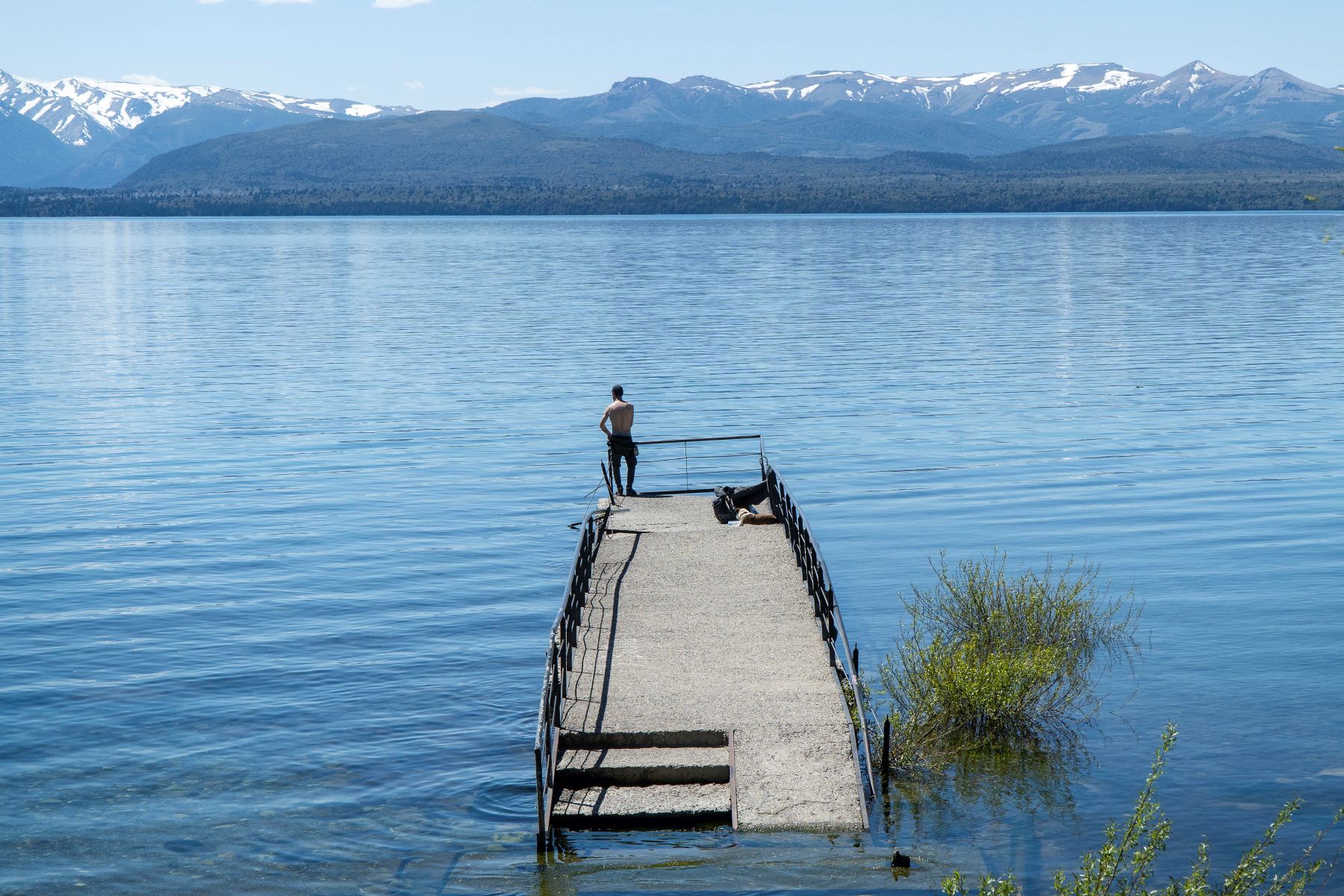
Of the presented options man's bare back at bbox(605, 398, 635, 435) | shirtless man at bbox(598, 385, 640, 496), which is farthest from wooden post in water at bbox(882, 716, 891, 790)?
man's bare back at bbox(605, 398, 635, 435)

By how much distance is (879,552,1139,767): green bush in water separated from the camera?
17.3m

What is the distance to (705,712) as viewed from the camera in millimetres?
15930

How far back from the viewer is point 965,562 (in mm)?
25500

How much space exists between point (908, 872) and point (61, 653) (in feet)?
46.5

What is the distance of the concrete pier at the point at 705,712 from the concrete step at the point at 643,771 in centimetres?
2

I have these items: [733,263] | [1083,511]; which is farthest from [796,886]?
[733,263]

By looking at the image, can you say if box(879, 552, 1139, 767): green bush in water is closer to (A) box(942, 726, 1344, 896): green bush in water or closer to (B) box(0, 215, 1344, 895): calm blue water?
(B) box(0, 215, 1344, 895): calm blue water

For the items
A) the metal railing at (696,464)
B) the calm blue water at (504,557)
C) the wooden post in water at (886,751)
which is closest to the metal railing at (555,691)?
the calm blue water at (504,557)

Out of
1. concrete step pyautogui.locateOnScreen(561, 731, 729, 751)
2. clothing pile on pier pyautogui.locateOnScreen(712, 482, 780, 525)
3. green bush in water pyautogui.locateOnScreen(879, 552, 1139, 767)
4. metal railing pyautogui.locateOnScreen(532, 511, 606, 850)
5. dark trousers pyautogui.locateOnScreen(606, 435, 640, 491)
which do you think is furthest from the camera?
dark trousers pyautogui.locateOnScreen(606, 435, 640, 491)

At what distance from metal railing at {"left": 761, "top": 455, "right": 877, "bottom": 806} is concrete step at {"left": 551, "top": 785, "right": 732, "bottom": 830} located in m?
1.45

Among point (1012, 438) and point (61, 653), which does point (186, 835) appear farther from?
point (1012, 438)

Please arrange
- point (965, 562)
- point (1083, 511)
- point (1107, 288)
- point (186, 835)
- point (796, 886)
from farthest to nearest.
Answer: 1. point (1107, 288)
2. point (1083, 511)
3. point (965, 562)
4. point (186, 835)
5. point (796, 886)

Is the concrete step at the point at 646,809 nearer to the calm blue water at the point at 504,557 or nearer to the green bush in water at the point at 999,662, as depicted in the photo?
the calm blue water at the point at 504,557

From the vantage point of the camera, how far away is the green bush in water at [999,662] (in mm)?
17297
